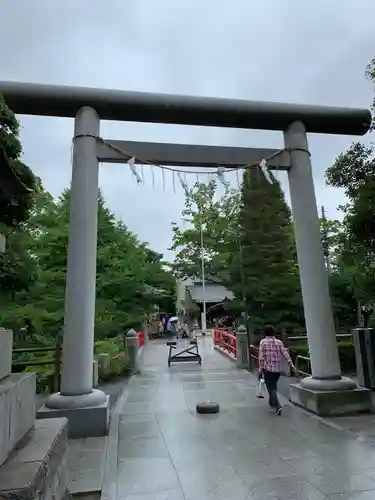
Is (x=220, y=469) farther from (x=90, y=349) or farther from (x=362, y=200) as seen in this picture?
(x=362, y=200)

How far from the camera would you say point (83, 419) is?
21.4 feet

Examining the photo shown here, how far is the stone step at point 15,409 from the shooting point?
9.67 ft

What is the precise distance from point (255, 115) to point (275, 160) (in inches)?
41.8

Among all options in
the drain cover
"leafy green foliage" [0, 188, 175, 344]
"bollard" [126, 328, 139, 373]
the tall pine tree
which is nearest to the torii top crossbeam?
"leafy green foliage" [0, 188, 175, 344]

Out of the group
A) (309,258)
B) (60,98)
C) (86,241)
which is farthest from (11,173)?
(309,258)

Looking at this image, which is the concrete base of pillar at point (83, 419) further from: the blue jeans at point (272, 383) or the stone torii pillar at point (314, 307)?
the stone torii pillar at point (314, 307)

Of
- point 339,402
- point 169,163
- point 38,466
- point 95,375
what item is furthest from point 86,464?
point 95,375

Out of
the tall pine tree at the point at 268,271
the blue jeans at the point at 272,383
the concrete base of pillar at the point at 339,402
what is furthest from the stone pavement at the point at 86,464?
the tall pine tree at the point at 268,271

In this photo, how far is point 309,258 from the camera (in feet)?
27.0

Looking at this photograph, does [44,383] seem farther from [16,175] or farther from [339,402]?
[16,175]

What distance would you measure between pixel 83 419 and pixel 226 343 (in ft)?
43.1

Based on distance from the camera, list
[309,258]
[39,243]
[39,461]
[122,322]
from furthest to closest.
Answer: [122,322] < [39,243] < [309,258] < [39,461]

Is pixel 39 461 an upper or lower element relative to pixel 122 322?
lower

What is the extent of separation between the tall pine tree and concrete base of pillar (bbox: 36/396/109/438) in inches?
452
